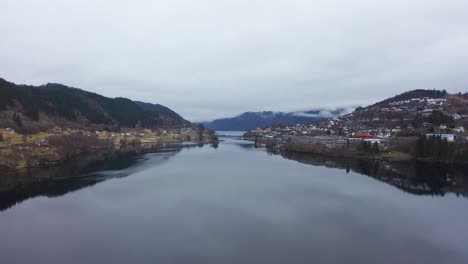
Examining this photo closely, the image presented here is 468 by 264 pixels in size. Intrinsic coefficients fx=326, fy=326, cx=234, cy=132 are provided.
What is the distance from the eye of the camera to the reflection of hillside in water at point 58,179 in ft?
53.5

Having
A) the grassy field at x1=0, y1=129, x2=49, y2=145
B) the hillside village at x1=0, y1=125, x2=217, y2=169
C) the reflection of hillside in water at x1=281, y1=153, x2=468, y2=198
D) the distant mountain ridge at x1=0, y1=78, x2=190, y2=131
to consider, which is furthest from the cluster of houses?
the distant mountain ridge at x1=0, y1=78, x2=190, y2=131

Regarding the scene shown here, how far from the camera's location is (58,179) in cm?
2016

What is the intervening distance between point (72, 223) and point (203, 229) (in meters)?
4.84

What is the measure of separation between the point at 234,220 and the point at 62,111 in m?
52.7

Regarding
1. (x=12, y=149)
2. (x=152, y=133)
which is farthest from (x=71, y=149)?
(x=152, y=133)

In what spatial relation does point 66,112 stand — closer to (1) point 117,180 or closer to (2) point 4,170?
(2) point 4,170

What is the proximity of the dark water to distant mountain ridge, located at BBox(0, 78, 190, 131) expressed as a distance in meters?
27.0

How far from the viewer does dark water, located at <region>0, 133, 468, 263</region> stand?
8.80 metres

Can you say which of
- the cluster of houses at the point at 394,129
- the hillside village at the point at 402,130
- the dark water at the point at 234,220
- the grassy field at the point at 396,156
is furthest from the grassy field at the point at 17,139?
the grassy field at the point at 396,156

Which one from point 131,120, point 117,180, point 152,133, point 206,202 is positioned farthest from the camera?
point 131,120

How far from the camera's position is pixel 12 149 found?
25.2 meters

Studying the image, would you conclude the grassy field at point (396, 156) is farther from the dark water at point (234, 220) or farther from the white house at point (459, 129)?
the white house at point (459, 129)

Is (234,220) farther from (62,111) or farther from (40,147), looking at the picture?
(62,111)

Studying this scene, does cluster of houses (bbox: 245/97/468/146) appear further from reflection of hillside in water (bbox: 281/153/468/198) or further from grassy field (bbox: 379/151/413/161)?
reflection of hillside in water (bbox: 281/153/468/198)
